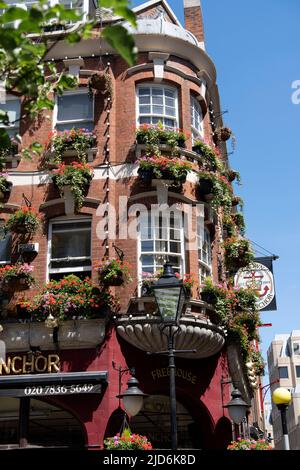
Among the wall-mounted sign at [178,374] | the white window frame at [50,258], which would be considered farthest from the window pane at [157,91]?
the wall-mounted sign at [178,374]

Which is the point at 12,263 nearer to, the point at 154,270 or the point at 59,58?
the point at 154,270

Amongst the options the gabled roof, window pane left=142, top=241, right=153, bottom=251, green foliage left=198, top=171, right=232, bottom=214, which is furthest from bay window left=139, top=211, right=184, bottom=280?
the gabled roof

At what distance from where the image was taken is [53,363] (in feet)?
45.9

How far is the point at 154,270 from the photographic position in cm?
1512

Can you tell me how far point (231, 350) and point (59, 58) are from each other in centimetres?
953

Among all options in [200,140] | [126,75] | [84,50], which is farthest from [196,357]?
[84,50]

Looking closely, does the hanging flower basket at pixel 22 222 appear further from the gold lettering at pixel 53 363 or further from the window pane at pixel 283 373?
the window pane at pixel 283 373

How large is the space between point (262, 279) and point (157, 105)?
741 cm

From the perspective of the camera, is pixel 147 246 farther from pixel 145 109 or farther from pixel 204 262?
pixel 145 109

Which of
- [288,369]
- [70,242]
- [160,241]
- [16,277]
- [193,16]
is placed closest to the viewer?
[16,277]

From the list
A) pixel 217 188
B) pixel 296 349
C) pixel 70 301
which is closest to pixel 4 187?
pixel 70 301

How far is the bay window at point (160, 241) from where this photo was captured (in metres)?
15.3

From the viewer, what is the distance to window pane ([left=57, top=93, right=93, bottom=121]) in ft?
55.3
